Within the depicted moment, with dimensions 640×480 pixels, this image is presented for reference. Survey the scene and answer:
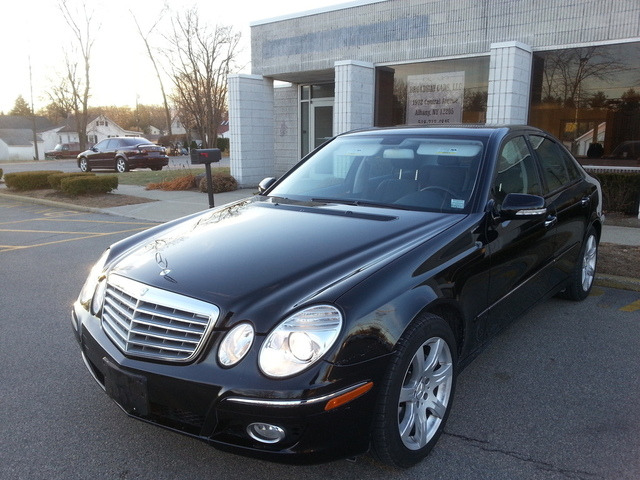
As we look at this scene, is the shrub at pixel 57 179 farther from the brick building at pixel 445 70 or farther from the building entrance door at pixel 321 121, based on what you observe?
the building entrance door at pixel 321 121

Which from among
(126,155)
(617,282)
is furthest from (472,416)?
(126,155)

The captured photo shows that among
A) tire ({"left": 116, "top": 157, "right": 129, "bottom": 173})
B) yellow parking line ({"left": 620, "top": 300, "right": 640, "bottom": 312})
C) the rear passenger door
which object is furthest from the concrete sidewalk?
tire ({"left": 116, "top": 157, "right": 129, "bottom": 173})

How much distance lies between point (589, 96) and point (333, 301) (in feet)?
37.1

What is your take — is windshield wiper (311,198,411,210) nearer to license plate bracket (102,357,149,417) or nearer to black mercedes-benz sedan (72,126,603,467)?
black mercedes-benz sedan (72,126,603,467)

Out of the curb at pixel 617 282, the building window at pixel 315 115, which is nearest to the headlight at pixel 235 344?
the curb at pixel 617 282

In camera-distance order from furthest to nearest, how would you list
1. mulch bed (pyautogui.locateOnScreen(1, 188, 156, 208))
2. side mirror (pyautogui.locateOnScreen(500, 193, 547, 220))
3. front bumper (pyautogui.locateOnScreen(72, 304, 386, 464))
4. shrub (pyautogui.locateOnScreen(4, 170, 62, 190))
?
1. shrub (pyautogui.locateOnScreen(4, 170, 62, 190))
2. mulch bed (pyautogui.locateOnScreen(1, 188, 156, 208))
3. side mirror (pyautogui.locateOnScreen(500, 193, 547, 220))
4. front bumper (pyautogui.locateOnScreen(72, 304, 386, 464))

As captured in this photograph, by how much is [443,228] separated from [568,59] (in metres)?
10.2

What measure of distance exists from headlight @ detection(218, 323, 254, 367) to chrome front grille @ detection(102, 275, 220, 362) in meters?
0.10

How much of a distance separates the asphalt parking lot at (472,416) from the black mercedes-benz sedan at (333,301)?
339 millimetres

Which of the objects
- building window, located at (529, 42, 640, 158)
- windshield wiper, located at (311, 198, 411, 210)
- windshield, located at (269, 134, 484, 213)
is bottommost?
windshield wiper, located at (311, 198, 411, 210)

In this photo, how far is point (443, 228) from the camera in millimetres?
3062

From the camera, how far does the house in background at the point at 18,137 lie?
90312 mm

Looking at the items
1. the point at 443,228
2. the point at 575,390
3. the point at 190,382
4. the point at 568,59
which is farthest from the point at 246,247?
the point at 568,59

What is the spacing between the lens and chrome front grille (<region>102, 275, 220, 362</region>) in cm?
235
